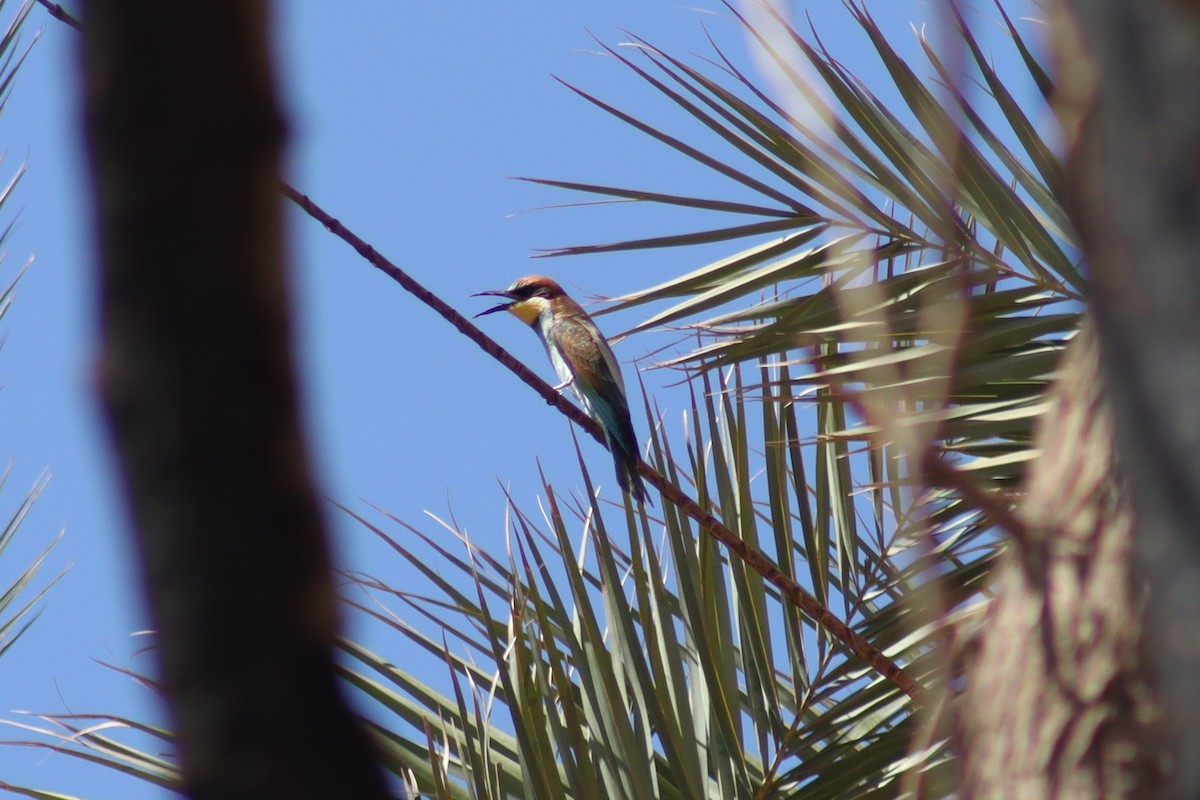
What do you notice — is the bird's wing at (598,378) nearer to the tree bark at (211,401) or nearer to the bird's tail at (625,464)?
the bird's tail at (625,464)

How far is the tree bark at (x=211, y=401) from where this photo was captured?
1.92ft

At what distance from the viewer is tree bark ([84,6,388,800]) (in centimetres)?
59

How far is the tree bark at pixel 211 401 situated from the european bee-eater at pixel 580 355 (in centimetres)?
369

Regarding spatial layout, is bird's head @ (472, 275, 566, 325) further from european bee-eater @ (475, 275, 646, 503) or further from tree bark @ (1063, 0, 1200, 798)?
tree bark @ (1063, 0, 1200, 798)

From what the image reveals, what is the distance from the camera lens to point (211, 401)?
23.5 inches

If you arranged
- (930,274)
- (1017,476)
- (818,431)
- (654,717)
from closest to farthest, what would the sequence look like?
(654,717), (1017,476), (930,274), (818,431)

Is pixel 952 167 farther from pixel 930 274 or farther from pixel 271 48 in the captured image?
pixel 930 274

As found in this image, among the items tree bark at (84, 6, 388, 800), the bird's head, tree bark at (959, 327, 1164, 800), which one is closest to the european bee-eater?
the bird's head

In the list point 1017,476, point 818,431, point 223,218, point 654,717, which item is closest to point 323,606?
point 223,218

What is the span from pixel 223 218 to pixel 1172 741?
0.50m

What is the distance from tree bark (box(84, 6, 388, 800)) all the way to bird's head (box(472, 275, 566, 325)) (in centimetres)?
580

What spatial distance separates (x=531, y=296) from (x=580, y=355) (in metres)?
0.86

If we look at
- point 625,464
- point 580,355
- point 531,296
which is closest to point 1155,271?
point 625,464

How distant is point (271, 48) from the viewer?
0.61 m
